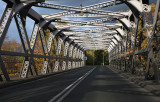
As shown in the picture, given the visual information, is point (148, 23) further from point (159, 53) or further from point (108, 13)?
point (108, 13)

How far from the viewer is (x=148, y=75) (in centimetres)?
1226

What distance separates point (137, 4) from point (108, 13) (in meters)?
6.05

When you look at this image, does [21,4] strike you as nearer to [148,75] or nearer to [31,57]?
[31,57]

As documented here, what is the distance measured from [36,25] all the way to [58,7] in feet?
13.3

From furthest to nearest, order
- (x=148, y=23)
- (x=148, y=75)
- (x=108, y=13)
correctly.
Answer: (x=108, y=13), (x=148, y=23), (x=148, y=75)

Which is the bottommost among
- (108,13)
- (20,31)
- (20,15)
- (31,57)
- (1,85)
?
(1,85)

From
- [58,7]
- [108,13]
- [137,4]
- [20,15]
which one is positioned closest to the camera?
[137,4]

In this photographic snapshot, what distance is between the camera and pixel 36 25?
818 inches

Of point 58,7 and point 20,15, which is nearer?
point 20,15

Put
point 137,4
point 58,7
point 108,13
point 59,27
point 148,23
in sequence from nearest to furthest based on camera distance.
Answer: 1. point 148,23
2. point 137,4
3. point 58,7
4. point 108,13
5. point 59,27

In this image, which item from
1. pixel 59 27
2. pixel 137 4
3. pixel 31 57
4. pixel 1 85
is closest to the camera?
pixel 1 85

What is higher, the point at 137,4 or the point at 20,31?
the point at 137,4

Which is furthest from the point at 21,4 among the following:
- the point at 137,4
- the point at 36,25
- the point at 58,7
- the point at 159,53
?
the point at 159,53

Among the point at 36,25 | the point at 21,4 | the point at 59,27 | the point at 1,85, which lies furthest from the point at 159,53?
the point at 59,27
